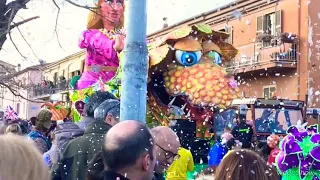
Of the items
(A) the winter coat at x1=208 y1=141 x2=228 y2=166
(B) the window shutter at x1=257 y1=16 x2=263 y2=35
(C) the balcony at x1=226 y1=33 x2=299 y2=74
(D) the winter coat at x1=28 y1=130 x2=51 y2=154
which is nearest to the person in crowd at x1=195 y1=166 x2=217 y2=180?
(D) the winter coat at x1=28 y1=130 x2=51 y2=154

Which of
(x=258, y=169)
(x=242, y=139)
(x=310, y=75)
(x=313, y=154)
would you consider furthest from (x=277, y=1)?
(x=258, y=169)

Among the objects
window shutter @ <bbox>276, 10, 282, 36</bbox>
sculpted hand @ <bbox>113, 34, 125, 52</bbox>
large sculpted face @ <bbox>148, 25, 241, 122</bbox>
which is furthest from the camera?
window shutter @ <bbox>276, 10, 282, 36</bbox>

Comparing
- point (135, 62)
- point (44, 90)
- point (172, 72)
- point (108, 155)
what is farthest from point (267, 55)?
point (108, 155)

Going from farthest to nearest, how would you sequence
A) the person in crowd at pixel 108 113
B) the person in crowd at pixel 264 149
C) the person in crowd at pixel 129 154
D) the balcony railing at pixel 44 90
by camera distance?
the person in crowd at pixel 264 149
the balcony railing at pixel 44 90
the person in crowd at pixel 108 113
the person in crowd at pixel 129 154

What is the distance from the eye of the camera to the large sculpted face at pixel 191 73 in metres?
8.86

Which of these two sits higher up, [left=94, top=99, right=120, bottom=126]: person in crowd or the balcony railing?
the balcony railing

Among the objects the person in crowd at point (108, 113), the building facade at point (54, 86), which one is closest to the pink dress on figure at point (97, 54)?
the building facade at point (54, 86)

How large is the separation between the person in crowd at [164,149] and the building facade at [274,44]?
49.9ft

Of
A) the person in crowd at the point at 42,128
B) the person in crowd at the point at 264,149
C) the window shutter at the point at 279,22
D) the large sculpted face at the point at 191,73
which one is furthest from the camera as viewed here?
the window shutter at the point at 279,22

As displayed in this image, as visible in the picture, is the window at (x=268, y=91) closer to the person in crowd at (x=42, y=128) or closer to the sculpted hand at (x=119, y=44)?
the sculpted hand at (x=119, y=44)

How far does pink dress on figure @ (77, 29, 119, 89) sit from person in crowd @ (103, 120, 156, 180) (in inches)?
272

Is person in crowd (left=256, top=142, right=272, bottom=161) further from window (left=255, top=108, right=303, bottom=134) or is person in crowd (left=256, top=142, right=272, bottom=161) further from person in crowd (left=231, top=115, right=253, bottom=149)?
window (left=255, top=108, right=303, bottom=134)

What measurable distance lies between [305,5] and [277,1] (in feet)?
3.91

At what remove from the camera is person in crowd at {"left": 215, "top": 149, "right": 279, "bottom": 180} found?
8.07ft
